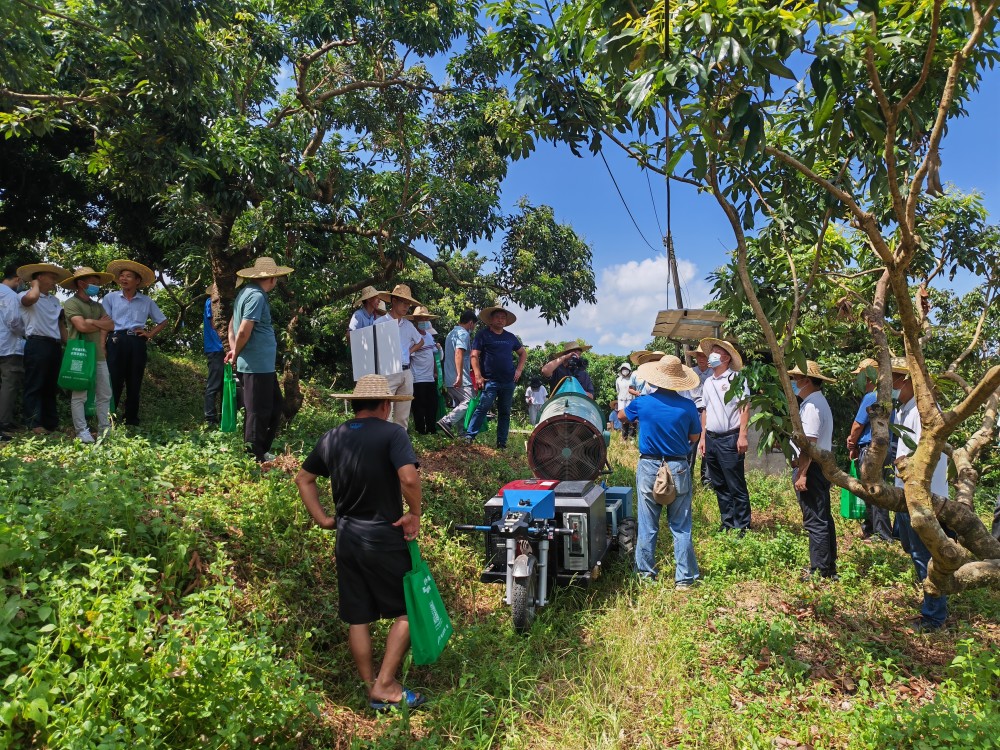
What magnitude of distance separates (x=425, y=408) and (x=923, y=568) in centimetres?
579

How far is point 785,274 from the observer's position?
18.7 feet

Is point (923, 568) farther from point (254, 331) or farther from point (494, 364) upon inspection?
point (254, 331)

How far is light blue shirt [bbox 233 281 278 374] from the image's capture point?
6.00 meters

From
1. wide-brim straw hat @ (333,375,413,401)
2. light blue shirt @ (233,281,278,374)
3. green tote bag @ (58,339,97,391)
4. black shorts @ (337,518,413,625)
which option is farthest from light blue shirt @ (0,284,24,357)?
black shorts @ (337,518,413,625)

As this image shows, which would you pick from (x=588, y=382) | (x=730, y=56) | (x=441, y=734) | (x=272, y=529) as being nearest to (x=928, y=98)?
(x=730, y=56)

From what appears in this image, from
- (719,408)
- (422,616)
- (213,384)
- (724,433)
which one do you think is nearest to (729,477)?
(724,433)

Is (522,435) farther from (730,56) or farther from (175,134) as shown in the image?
(730,56)

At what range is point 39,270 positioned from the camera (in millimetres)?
6723

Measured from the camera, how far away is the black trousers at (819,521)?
570cm

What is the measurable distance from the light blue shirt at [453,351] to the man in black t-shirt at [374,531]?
199 inches

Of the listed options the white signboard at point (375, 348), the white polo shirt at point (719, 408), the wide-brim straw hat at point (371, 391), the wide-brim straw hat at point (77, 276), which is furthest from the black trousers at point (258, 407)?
the white polo shirt at point (719, 408)

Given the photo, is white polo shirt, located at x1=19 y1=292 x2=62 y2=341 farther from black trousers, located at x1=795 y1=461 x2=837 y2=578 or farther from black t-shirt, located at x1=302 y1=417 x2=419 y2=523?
black trousers, located at x1=795 y1=461 x2=837 y2=578

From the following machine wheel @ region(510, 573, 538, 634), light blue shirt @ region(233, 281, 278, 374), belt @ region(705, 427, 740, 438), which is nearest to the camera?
machine wheel @ region(510, 573, 538, 634)

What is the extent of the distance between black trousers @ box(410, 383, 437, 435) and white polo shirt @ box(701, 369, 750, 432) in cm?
355
